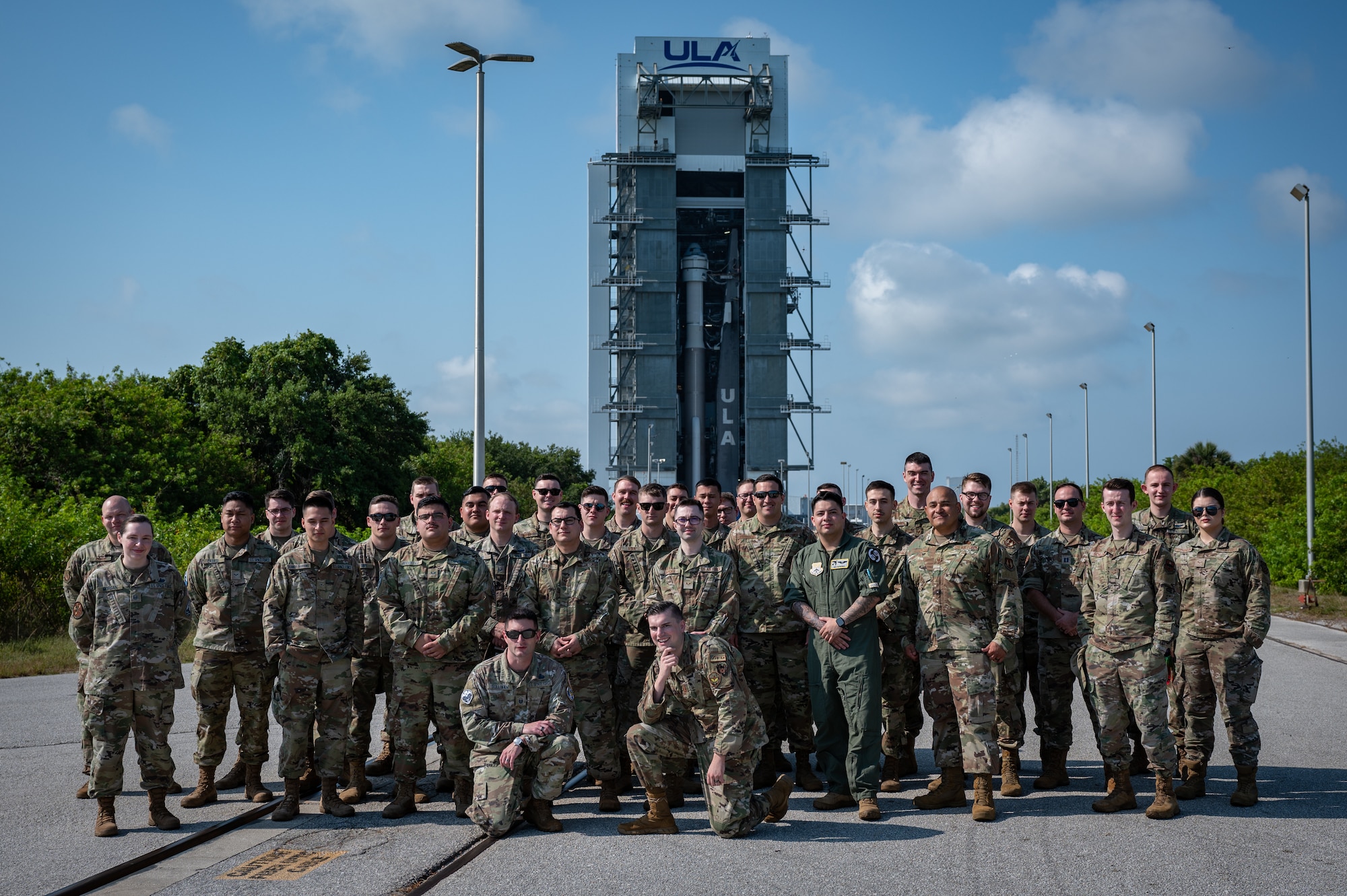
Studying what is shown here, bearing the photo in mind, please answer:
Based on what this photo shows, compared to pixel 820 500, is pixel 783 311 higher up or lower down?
higher up

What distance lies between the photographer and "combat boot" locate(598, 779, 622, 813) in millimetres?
7074

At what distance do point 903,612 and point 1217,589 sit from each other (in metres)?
2.08

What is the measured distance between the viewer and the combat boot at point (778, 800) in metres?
6.68

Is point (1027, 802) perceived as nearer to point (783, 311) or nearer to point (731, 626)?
point (731, 626)

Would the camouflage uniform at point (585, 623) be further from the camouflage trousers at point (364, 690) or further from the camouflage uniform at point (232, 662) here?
the camouflage uniform at point (232, 662)

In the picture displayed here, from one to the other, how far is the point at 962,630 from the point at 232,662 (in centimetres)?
490

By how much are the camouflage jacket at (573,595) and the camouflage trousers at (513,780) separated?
0.78 m

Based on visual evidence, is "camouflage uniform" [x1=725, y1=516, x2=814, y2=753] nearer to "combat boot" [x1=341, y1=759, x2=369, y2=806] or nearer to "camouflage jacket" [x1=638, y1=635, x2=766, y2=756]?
"camouflage jacket" [x1=638, y1=635, x2=766, y2=756]

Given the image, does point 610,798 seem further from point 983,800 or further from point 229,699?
point 229,699

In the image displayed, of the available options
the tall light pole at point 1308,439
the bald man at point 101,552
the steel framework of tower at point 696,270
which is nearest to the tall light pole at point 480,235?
the bald man at point 101,552

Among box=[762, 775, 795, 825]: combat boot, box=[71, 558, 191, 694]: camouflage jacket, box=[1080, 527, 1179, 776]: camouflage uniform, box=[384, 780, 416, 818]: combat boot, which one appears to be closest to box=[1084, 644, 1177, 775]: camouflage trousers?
box=[1080, 527, 1179, 776]: camouflage uniform

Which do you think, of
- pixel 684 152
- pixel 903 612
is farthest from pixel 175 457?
pixel 903 612

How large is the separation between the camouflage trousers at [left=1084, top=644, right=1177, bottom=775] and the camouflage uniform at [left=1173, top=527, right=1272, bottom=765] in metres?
0.70

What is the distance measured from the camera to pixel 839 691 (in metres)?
7.19
